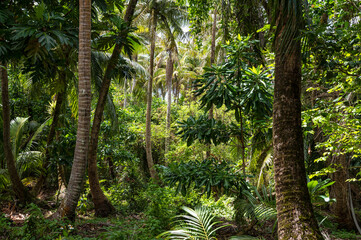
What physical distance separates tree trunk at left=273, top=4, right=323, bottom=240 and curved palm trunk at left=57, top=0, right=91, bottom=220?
3531 mm

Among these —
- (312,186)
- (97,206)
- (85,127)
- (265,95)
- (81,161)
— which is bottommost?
(97,206)

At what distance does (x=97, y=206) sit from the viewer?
8.20 m

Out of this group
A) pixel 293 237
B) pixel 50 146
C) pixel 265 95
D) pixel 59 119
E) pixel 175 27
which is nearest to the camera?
pixel 293 237

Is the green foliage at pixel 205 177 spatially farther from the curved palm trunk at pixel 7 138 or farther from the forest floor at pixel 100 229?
the curved palm trunk at pixel 7 138

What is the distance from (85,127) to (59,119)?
446 cm

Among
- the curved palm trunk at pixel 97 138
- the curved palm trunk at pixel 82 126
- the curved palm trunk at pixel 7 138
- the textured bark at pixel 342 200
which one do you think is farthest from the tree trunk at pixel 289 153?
the curved palm trunk at pixel 7 138

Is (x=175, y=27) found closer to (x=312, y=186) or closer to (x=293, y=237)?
(x=312, y=186)

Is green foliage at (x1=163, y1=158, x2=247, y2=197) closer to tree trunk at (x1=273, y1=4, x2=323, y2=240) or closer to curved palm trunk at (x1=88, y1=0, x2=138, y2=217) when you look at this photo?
tree trunk at (x1=273, y1=4, x2=323, y2=240)

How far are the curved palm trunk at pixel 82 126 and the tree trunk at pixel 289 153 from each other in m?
3.53

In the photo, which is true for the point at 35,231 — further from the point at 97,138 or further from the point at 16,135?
the point at 16,135

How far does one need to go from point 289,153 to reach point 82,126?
12.3 feet

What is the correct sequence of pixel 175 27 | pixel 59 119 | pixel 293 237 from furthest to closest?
pixel 175 27 → pixel 59 119 → pixel 293 237

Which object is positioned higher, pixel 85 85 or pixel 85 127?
pixel 85 85

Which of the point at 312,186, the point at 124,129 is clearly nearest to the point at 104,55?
the point at 124,129
